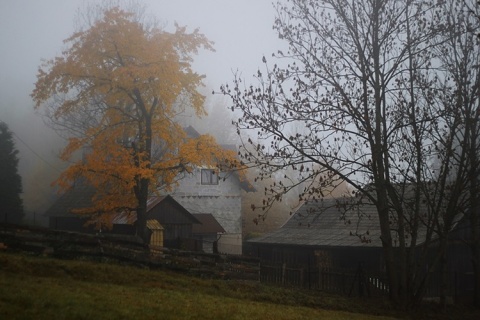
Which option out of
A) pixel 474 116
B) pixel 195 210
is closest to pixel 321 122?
pixel 474 116

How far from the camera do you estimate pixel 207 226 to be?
137 ft

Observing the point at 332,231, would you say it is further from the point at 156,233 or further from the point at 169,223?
the point at 156,233

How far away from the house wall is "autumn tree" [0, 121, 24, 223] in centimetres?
1408

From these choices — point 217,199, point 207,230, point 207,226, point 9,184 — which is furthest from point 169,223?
point 9,184

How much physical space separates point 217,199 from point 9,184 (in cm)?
1857

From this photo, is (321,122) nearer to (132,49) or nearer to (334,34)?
(334,34)

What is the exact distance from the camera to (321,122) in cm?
1680

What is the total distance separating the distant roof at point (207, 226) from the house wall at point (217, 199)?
1.35 m

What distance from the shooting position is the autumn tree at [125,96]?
23.2 meters

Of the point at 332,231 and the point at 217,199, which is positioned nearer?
the point at 332,231

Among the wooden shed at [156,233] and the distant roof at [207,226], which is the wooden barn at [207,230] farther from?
the wooden shed at [156,233]

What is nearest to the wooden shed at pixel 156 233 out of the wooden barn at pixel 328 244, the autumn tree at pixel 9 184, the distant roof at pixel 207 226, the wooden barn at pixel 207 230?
the wooden barn at pixel 207 230

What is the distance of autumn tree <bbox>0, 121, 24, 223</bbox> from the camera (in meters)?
44.9

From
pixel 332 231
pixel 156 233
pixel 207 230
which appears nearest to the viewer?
pixel 156 233
